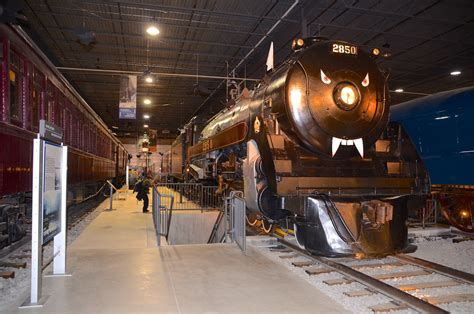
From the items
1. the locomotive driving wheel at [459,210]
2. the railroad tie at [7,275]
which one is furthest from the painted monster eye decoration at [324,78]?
the locomotive driving wheel at [459,210]

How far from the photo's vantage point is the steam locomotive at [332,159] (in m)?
4.63

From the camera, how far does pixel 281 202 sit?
4.94 meters

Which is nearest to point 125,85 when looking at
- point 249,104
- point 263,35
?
point 263,35

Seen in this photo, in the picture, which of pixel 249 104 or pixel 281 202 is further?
pixel 249 104

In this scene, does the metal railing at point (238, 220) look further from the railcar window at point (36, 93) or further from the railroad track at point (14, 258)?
the railcar window at point (36, 93)

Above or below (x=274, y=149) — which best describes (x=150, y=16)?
above

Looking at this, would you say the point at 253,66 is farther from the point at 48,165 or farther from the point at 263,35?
the point at 48,165

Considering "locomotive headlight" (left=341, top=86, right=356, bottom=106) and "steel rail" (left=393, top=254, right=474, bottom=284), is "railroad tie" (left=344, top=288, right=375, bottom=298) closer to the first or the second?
"steel rail" (left=393, top=254, right=474, bottom=284)

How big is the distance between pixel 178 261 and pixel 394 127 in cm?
396

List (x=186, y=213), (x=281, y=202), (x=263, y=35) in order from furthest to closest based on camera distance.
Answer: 1. (x=263, y=35)
2. (x=186, y=213)
3. (x=281, y=202)

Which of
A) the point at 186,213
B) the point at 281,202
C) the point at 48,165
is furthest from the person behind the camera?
the point at 186,213

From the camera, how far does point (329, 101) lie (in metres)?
5.08

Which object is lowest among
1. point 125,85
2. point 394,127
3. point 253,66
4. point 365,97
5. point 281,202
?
point 281,202

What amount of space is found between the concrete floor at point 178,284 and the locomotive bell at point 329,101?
1.91 m
